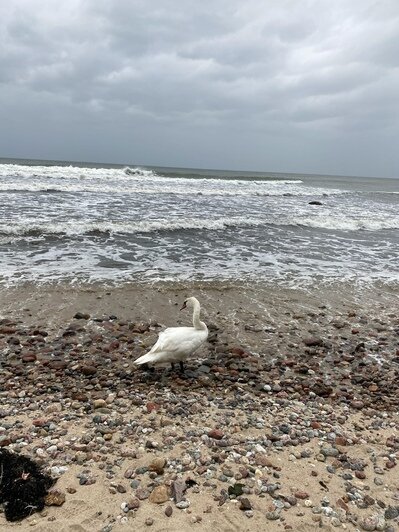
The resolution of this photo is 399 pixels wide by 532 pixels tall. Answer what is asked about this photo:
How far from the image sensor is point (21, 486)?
343 centimetres

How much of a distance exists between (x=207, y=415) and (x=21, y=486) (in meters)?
2.16

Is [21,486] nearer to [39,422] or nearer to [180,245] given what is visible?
[39,422]

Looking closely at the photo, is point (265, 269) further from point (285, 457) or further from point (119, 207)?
point (119, 207)

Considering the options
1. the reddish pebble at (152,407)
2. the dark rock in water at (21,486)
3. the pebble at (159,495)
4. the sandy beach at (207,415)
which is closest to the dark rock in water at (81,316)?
the sandy beach at (207,415)

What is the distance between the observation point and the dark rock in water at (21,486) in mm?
3277

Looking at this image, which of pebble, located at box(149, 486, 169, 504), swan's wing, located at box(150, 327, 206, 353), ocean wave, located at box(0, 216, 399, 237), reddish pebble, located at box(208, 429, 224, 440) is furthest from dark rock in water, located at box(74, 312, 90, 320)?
ocean wave, located at box(0, 216, 399, 237)

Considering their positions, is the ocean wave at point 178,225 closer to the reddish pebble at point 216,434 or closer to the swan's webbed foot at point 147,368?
the swan's webbed foot at point 147,368

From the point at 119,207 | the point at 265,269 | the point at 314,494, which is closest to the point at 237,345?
the point at 314,494

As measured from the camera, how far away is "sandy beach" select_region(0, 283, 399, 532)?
135 inches

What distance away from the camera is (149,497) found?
349 cm

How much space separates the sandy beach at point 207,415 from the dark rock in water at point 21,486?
0.09 metres

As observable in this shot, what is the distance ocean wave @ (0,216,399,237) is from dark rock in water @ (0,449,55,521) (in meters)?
11.6

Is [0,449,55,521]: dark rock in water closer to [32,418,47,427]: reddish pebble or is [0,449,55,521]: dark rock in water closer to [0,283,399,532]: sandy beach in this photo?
[0,283,399,532]: sandy beach

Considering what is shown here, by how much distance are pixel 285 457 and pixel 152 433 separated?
4.75 ft
